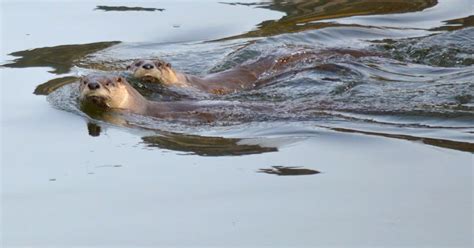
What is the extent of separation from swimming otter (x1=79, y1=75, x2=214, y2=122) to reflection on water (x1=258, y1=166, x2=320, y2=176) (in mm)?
1439

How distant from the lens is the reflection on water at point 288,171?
5328mm

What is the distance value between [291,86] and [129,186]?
2746 millimetres

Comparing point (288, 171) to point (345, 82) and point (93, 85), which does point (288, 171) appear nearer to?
point (93, 85)

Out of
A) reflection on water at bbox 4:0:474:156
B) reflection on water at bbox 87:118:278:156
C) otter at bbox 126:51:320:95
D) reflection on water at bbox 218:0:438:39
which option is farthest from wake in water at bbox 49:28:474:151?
reflection on water at bbox 218:0:438:39

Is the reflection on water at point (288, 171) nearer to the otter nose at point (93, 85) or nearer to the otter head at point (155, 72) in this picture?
the otter nose at point (93, 85)

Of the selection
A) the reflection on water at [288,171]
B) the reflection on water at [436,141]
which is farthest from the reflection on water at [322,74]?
the reflection on water at [288,171]

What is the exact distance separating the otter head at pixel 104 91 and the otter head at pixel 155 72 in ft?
2.56

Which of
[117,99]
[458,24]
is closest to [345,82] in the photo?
[117,99]

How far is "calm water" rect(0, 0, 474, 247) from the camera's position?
15.3ft

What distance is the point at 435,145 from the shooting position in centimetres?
586

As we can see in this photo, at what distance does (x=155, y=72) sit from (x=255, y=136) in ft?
5.86

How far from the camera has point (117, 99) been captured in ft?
22.7

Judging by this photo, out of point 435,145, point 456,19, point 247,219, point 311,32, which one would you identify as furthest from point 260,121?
point 456,19

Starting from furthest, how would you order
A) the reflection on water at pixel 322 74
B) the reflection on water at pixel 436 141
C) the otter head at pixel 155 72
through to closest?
1. the otter head at pixel 155 72
2. the reflection on water at pixel 322 74
3. the reflection on water at pixel 436 141
